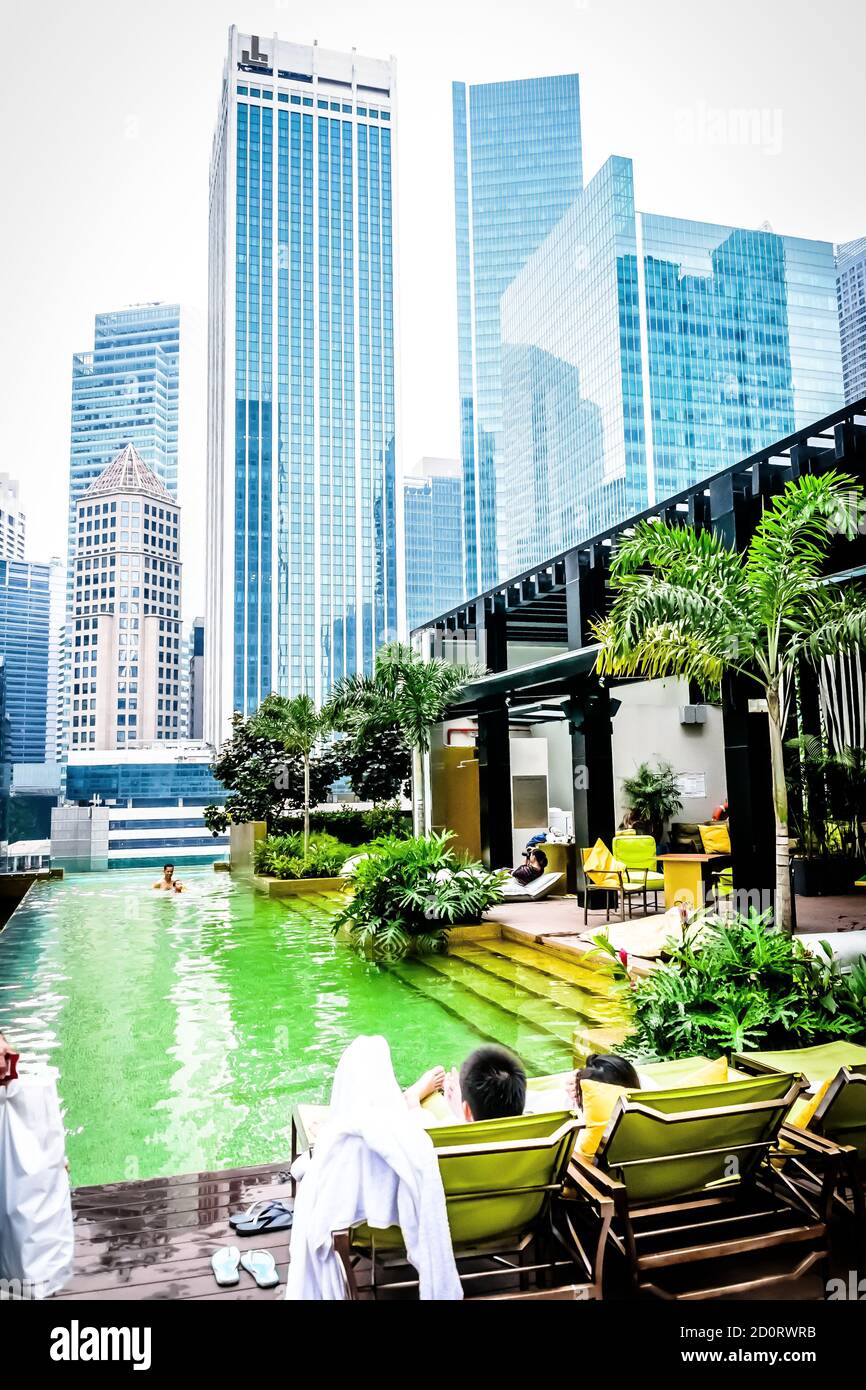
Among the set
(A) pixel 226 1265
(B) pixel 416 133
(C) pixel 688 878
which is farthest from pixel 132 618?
(A) pixel 226 1265

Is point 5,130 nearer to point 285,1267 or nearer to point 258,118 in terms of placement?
point 258,118

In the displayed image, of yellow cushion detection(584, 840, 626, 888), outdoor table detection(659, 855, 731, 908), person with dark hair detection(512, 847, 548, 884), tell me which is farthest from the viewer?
person with dark hair detection(512, 847, 548, 884)

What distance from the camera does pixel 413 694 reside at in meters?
14.2

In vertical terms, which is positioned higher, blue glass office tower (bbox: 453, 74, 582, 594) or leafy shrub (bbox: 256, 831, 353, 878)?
blue glass office tower (bbox: 453, 74, 582, 594)

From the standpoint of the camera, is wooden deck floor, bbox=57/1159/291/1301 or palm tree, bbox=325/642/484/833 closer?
wooden deck floor, bbox=57/1159/291/1301

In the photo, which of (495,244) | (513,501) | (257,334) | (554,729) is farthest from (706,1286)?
(513,501)

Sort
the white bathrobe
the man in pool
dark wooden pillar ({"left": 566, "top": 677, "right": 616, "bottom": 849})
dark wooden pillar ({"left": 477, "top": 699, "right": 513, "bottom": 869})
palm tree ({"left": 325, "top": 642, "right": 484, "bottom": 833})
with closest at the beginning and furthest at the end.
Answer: the white bathrobe < dark wooden pillar ({"left": 566, "top": 677, "right": 616, "bottom": 849}) < dark wooden pillar ({"left": 477, "top": 699, "right": 513, "bottom": 869}) < palm tree ({"left": 325, "top": 642, "right": 484, "bottom": 833}) < the man in pool

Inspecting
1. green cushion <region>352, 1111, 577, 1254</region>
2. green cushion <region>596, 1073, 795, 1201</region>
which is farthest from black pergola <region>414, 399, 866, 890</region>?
green cushion <region>352, 1111, 577, 1254</region>

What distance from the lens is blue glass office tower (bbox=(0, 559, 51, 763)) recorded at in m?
6.38

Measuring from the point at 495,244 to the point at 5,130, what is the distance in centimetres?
10212

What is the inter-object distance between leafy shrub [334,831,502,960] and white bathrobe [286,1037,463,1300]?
21.2 feet

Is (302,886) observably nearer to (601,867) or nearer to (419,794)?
(419,794)

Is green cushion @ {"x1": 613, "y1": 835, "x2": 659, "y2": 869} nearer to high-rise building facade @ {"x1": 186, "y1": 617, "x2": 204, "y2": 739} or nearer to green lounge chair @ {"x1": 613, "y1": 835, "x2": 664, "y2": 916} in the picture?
green lounge chair @ {"x1": 613, "y1": 835, "x2": 664, "y2": 916}

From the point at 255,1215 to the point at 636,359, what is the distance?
8040cm
